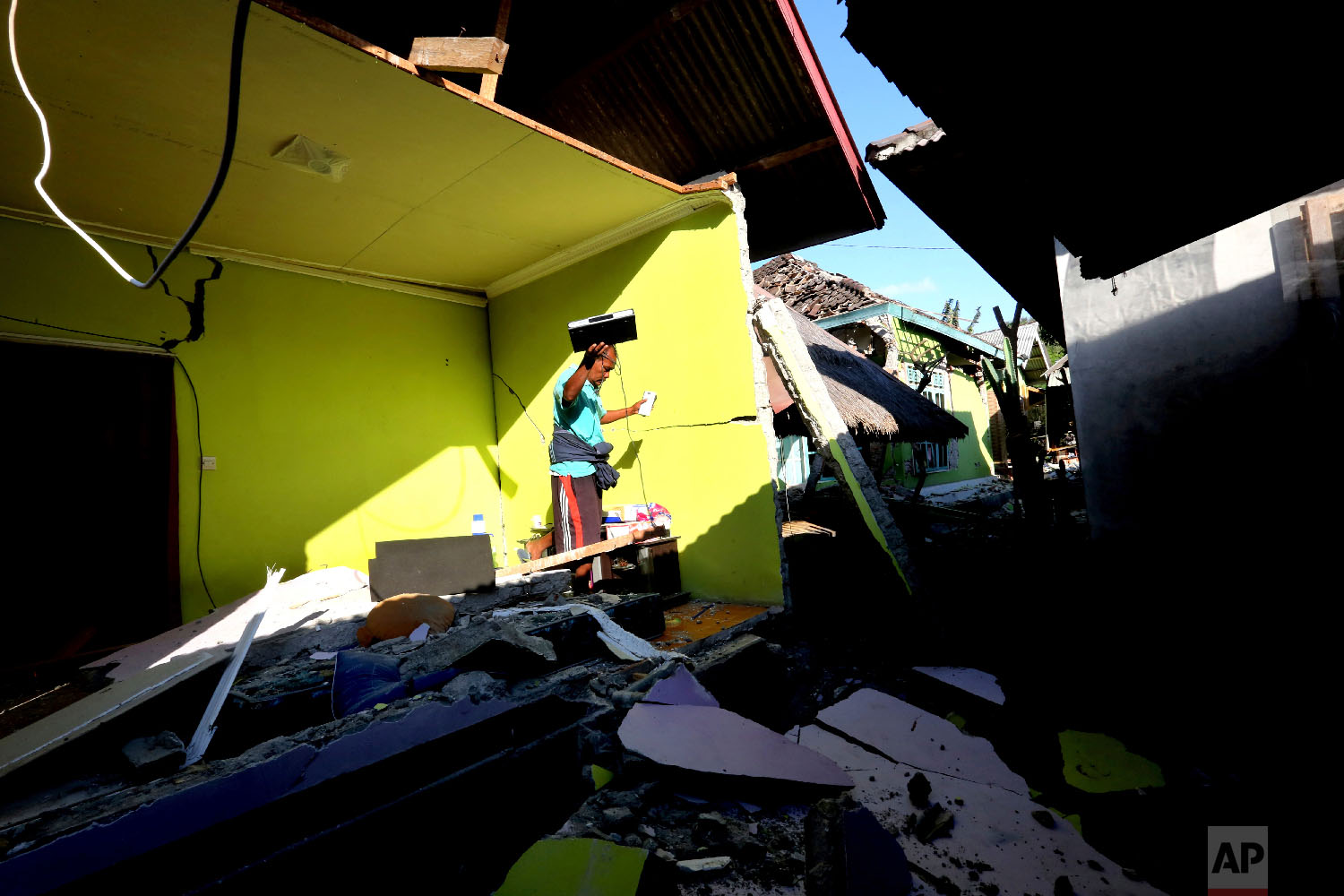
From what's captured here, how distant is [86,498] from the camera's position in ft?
13.8

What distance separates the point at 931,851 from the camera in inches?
77.3

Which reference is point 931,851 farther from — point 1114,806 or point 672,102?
point 672,102

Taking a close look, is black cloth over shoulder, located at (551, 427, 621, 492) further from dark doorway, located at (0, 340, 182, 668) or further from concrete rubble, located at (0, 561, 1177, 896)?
dark doorway, located at (0, 340, 182, 668)

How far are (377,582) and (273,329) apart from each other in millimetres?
2885

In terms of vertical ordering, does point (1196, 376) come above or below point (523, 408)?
below

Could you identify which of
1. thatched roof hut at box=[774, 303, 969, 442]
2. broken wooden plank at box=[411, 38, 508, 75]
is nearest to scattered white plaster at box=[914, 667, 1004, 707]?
thatched roof hut at box=[774, 303, 969, 442]

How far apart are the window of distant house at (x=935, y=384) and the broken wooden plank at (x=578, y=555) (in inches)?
540

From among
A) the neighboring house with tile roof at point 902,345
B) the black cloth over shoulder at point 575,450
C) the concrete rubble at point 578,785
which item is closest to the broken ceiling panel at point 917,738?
the concrete rubble at point 578,785

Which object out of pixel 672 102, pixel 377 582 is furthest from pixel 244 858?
pixel 672 102

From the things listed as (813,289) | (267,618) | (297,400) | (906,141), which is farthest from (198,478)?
(813,289)

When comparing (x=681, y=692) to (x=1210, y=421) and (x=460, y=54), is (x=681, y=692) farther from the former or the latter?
(x=1210, y=421)

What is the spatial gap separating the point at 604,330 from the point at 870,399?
5041mm

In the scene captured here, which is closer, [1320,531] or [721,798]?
[721,798]

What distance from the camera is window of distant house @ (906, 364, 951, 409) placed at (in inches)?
634
